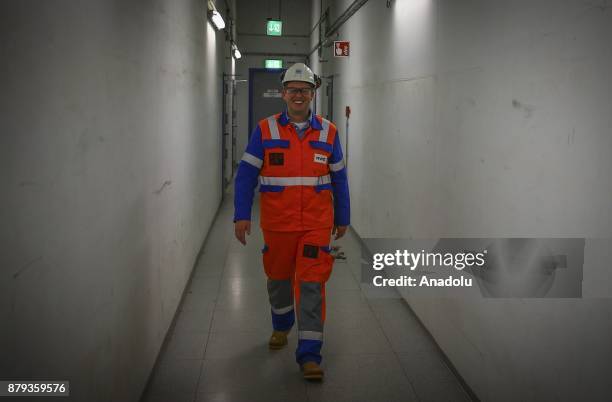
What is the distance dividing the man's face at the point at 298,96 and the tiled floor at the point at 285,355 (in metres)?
1.31

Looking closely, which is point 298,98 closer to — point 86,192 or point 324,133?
point 324,133

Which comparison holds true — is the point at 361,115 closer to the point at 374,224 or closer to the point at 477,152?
the point at 374,224

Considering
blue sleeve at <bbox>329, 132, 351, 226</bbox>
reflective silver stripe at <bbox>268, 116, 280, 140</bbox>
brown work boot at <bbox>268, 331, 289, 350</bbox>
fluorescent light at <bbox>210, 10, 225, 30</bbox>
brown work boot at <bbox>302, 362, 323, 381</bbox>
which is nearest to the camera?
brown work boot at <bbox>302, 362, 323, 381</bbox>

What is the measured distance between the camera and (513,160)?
2.13 meters

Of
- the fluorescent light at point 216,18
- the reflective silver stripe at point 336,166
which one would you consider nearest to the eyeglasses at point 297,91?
the reflective silver stripe at point 336,166

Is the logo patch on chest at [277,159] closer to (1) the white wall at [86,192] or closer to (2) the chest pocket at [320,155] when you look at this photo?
(2) the chest pocket at [320,155]

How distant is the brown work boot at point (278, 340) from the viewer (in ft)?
10.3

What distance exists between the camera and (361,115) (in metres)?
5.75

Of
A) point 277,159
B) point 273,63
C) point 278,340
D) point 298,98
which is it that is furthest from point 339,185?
point 273,63

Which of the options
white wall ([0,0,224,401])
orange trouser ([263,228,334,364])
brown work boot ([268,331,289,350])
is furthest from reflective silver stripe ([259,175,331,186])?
brown work boot ([268,331,289,350])

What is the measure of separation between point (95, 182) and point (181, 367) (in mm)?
1420

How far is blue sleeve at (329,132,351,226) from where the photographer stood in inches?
118

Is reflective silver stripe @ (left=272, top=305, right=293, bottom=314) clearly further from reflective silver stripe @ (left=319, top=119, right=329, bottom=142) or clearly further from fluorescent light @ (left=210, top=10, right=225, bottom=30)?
fluorescent light @ (left=210, top=10, right=225, bottom=30)

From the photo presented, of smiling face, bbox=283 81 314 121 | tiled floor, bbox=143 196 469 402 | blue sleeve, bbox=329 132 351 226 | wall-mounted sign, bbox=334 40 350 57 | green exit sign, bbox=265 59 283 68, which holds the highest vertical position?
green exit sign, bbox=265 59 283 68
